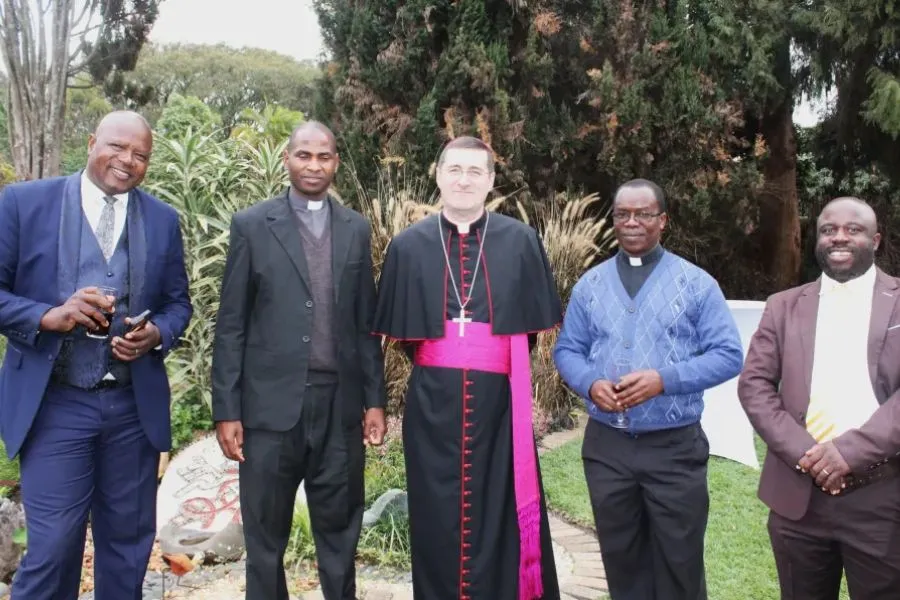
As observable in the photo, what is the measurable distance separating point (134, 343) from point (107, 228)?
50cm

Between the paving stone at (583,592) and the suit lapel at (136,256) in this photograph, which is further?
the paving stone at (583,592)

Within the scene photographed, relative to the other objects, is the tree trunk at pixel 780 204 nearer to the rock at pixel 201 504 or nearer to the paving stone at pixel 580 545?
the paving stone at pixel 580 545

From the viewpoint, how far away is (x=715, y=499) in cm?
520

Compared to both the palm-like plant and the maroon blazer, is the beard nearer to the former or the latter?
the maroon blazer

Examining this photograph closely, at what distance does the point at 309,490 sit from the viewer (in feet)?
10.6

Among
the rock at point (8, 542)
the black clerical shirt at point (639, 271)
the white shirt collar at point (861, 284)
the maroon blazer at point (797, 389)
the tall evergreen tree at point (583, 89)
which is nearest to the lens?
the maroon blazer at point (797, 389)

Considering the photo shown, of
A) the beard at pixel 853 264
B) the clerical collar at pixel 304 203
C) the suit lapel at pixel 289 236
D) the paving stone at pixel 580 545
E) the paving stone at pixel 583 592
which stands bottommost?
the paving stone at pixel 583 592

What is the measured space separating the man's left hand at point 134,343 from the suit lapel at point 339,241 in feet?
2.34

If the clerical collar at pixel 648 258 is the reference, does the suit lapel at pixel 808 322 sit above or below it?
below

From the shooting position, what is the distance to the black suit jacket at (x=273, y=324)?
10.2 ft

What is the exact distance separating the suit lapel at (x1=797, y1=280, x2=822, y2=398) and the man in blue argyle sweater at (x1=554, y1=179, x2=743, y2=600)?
9.4 inches

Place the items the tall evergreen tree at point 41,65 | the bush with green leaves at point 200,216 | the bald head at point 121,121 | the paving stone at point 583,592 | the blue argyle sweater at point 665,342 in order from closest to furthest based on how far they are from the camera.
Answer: the blue argyle sweater at point 665,342 → the bald head at point 121,121 → the paving stone at point 583,592 → the bush with green leaves at point 200,216 → the tall evergreen tree at point 41,65

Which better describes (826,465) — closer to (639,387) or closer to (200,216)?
(639,387)

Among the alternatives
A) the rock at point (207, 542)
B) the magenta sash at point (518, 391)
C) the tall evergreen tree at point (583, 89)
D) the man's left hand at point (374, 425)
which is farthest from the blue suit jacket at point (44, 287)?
the tall evergreen tree at point (583, 89)
